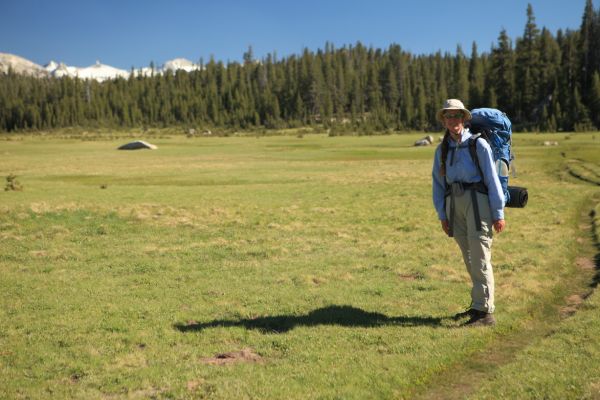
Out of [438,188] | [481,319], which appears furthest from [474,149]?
[481,319]

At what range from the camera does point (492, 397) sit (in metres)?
6.89

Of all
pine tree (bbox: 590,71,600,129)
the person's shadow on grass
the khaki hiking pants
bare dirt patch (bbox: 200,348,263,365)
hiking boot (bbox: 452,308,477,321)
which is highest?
A: pine tree (bbox: 590,71,600,129)

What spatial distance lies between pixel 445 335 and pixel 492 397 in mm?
2453

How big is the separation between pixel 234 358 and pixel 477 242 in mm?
4860

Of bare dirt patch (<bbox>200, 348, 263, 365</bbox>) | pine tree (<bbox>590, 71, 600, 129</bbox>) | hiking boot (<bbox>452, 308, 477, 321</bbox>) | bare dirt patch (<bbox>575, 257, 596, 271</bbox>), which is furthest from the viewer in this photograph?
pine tree (<bbox>590, 71, 600, 129</bbox>)

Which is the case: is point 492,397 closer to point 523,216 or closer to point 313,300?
point 313,300

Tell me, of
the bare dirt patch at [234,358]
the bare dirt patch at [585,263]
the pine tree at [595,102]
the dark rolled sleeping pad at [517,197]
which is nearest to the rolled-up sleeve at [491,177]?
Result: the dark rolled sleeping pad at [517,197]

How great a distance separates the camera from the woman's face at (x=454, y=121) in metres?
9.27

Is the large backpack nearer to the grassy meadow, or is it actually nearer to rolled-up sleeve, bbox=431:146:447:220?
rolled-up sleeve, bbox=431:146:447:220

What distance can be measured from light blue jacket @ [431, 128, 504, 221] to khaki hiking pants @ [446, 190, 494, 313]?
0.20 meters

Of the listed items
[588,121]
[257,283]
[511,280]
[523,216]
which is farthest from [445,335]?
[588,121]

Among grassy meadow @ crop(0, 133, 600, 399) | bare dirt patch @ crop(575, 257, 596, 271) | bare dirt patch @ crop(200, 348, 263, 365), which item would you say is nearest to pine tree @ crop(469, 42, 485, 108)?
grassy meadow @ crop(0, 133, 600, 399)

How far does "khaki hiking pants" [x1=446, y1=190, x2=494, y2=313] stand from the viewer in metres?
9.38

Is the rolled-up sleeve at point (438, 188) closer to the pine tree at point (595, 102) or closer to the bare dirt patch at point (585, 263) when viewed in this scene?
the bare dirt patch at point (585, 263)
